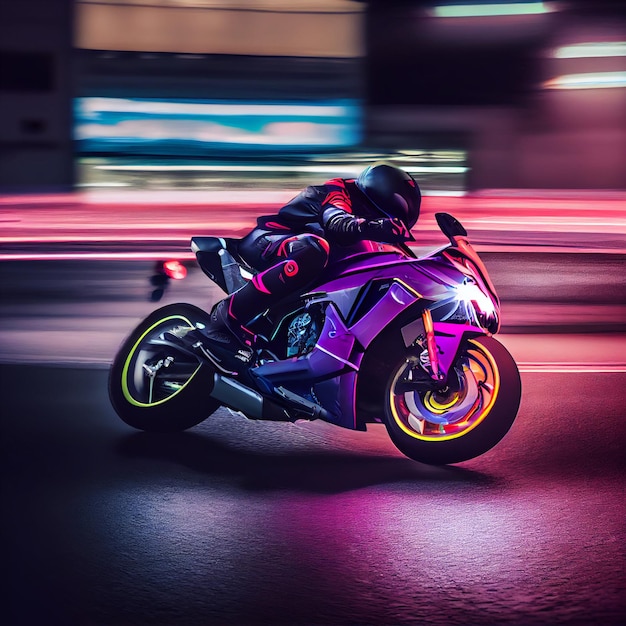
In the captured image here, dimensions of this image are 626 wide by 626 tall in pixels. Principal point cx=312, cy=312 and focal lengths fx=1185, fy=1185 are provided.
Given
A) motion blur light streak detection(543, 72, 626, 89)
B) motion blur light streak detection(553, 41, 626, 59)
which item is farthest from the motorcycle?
motion blur light streak detection(543, 72, 626, 89)

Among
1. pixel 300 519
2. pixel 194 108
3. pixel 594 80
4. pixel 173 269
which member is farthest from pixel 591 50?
pixel 300 519

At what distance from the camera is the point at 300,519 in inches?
190

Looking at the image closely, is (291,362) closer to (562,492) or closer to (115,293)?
(562,492)

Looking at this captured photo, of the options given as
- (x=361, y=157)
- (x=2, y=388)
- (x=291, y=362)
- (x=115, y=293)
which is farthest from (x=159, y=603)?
(x=361, y=157)

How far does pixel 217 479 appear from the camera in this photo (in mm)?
5402

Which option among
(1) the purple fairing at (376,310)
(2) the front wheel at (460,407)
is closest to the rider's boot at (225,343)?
(1) the purple fairing at (376,310)

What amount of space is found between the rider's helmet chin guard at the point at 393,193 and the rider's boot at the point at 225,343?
2.91ft

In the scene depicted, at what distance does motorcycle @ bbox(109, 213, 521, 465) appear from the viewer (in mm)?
5348

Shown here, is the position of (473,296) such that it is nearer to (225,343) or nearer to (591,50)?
(225,343)

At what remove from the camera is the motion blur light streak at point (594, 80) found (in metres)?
30.2

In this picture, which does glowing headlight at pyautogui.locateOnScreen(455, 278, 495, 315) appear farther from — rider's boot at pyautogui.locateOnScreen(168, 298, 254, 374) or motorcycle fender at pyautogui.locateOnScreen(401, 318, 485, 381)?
rider's boot at pyautogui.locateOnScreen(168, 298, 254, 374)

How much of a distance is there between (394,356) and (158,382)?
4.06ft

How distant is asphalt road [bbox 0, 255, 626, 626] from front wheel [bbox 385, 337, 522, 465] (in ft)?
0.49

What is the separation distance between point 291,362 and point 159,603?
6.19ft
